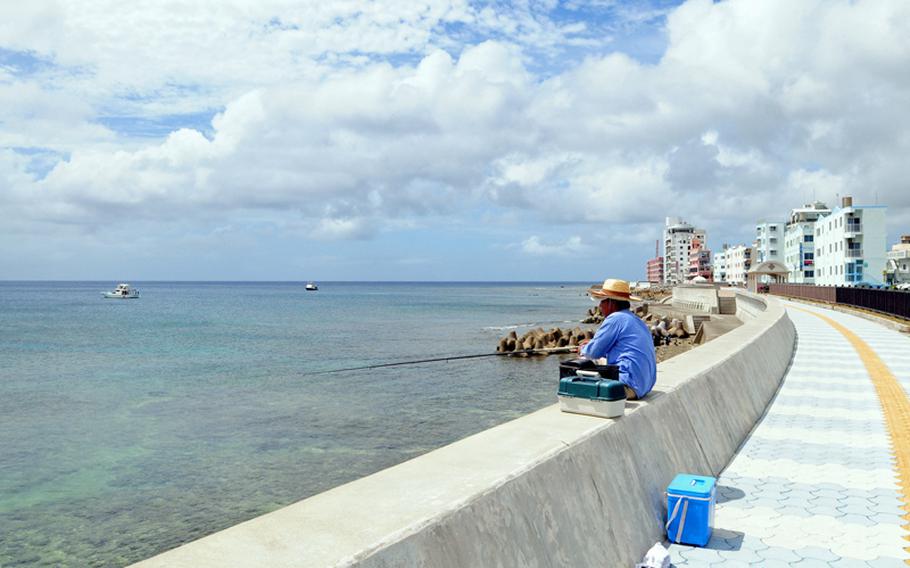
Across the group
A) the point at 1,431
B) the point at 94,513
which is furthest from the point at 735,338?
the point at 1,431

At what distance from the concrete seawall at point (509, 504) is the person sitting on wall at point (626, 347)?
0.69ft

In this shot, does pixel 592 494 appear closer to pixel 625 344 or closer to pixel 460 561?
A: pixel 460 561

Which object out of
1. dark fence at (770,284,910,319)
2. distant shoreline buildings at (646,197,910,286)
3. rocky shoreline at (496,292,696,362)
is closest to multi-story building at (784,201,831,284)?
distant shoreline buildings at (646,197,910,286)

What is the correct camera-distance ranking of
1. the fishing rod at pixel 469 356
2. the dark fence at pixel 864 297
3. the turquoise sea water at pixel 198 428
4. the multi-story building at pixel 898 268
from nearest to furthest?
the turquoise sea water at pixel 198 428 < the dark fence at pixel 864 297 < the fishing rod at pixel 469 356 < the multi-story building at pixel 898 268

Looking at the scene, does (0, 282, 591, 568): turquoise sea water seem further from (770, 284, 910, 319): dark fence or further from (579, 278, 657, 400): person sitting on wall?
(770, 284, 910, 319): dark fence

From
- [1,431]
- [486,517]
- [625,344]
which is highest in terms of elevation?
[625,344]

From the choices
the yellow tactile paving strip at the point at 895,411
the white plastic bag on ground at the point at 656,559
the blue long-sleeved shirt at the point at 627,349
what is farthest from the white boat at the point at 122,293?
the white plastic bag on ground at the point at 656,559

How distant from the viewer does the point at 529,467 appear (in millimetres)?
4031

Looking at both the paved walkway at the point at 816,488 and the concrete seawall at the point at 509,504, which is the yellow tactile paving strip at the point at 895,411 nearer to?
the paved walkway at the point at 816,488

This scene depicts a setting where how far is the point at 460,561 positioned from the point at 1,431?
21.4 m

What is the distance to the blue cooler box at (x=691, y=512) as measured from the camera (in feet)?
17.3

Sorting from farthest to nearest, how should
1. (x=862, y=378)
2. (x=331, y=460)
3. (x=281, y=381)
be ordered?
(x=281, y=381)
(x=331, y=460)
(x=862, y=378)

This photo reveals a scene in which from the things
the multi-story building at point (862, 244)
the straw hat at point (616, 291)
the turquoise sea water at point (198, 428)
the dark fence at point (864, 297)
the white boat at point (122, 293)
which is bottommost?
the turquoise sea water at point (198, 428)

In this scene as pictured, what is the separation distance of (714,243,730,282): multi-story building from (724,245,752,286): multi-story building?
275 cm
